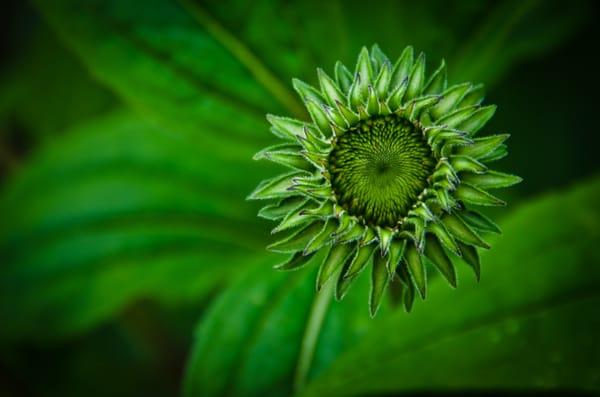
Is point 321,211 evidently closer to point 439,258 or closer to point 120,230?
point 439,258

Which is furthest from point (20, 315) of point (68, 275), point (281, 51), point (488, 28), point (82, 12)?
point (488, 28)

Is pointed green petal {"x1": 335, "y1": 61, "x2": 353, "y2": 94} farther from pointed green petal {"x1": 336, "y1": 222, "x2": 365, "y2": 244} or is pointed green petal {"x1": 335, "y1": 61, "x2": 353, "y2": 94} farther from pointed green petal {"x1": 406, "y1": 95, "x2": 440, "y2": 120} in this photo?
pointed green petal {"x1": 336, "y1": 222, "x2": 365, "y2": 244}

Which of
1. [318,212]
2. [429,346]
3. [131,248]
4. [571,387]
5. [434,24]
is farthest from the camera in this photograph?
Answer: [131,248]

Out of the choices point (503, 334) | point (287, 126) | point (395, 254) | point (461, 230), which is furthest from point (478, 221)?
point (503, 334)

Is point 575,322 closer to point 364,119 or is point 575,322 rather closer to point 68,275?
point 364,119

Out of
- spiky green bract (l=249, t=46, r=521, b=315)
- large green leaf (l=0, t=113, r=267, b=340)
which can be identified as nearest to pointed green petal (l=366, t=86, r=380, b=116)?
Result: spiky green bract (l=249, t=46, r=521, b=315)

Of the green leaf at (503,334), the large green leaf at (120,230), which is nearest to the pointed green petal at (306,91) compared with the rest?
the green leaf at (503,334)
